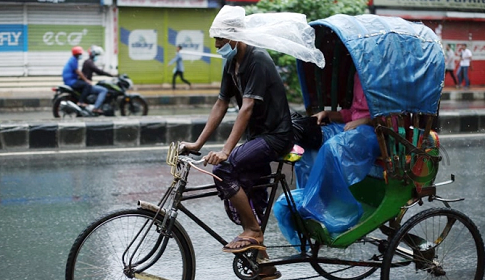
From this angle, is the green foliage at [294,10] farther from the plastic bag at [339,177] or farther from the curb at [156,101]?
the plastic bag at [339,177]

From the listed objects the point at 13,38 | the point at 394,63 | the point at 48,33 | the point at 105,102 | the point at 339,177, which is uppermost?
the point at 394,63

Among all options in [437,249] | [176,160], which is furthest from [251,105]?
[437,249]

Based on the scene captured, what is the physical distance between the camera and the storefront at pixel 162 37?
74.7ft

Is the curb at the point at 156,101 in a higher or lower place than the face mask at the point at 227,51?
lower

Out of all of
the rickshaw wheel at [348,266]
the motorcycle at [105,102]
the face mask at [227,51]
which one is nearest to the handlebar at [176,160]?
the face mask at [227,51]

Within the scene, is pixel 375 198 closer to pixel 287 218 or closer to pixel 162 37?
pixel 287 218

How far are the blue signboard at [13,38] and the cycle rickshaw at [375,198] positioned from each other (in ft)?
59.6

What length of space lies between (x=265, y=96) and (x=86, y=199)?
3.28m

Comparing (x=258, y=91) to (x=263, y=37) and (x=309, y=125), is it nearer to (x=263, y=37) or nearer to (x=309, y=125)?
(x=263, y=37)

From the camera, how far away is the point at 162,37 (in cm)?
2330

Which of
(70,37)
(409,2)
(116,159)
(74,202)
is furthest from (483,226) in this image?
(409,2)

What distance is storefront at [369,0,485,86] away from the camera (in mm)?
25312

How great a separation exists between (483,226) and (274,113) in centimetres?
280

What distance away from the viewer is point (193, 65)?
78.0ft
